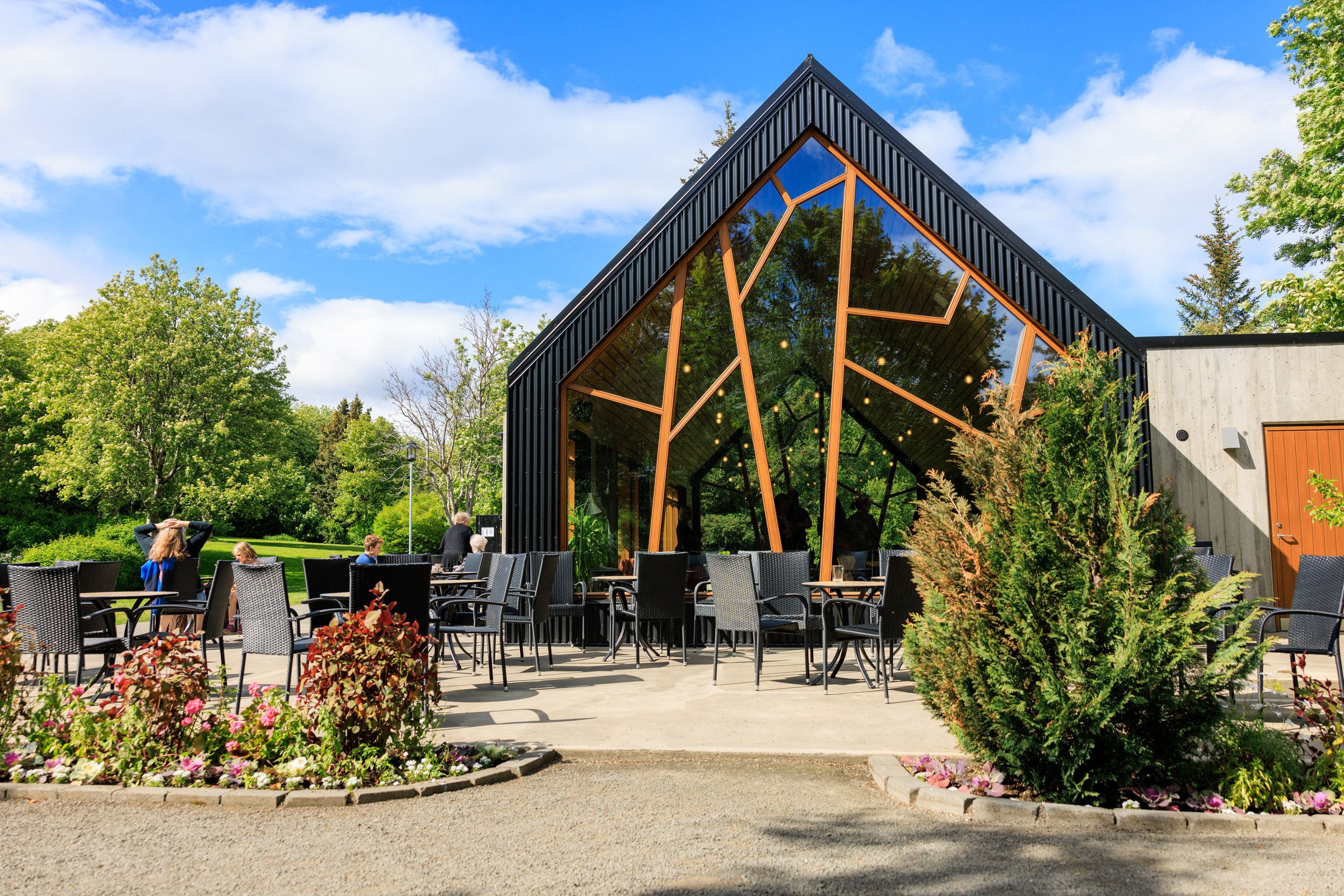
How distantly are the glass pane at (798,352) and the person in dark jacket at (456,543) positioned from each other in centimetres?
415

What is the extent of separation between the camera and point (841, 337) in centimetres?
972

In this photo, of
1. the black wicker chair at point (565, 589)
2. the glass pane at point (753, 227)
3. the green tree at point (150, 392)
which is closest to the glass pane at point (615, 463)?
the black wicker chair at point (565, 589)

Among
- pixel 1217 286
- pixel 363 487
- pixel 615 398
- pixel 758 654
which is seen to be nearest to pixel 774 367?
pixel 615 398

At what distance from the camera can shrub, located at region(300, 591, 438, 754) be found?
3.90m

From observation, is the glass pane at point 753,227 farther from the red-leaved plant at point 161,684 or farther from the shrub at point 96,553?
the shrub at point 96,553

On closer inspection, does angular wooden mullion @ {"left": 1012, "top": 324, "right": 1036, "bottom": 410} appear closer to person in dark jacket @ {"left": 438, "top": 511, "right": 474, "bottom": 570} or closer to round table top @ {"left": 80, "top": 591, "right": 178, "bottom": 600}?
person in dark jacket @ {"left": 438, "top": 511, "right": 474, "bottom": 570}

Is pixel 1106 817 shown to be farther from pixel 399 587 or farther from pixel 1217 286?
pixel 1217 286

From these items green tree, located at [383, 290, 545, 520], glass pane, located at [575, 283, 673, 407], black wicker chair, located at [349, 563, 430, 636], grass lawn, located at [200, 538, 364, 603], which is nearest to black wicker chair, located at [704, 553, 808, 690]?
black wicker chair, located at [349, 563, 430, 636]

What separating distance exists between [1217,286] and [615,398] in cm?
3796

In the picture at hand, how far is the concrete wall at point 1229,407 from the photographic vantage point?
920cm

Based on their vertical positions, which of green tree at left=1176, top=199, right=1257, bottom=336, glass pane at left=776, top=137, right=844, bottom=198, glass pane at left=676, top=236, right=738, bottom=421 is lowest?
glass pane at left=676, top=236, right=738, bottom=421

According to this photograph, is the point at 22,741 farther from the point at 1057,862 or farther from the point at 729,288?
the point at 729,288

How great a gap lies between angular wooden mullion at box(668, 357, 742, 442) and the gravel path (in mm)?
6265

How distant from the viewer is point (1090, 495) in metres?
3.46
